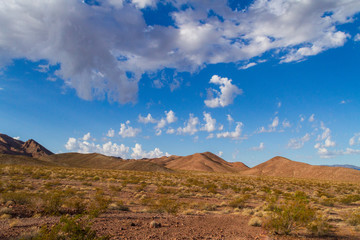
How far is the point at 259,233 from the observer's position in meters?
9.89

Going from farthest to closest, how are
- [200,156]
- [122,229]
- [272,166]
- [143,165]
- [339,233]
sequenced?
[200,156] → [272,166] → [143,165] → [339,233] → [122,229]

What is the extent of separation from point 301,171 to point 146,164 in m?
80.2

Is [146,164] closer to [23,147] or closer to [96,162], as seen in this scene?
[96,162]

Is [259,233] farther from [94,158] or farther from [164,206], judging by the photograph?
[94,158]

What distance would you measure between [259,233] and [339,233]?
166 inches

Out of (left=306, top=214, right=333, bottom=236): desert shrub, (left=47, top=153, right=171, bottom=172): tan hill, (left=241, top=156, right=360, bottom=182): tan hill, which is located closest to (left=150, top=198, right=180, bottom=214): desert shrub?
(left=306, top=214, right=333, bottom=236): desert shrub

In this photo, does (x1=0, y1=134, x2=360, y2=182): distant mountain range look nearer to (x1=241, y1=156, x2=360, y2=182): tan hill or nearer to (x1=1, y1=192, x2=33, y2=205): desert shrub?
(x1=241, y1=156, x2=360, y2=182): tan hill

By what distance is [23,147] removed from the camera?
490ft

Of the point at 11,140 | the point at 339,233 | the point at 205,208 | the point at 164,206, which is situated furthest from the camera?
the point at 11,140

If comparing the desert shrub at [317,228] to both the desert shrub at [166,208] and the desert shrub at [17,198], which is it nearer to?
the desert shrub at [166,208]

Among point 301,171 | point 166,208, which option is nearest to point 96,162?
point 301,171

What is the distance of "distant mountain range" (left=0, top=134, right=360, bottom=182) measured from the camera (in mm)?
100969

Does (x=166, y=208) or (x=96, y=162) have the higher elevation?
(x=96, y=162)

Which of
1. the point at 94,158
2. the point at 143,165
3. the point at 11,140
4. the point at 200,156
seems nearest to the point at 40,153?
the point at 11,140
